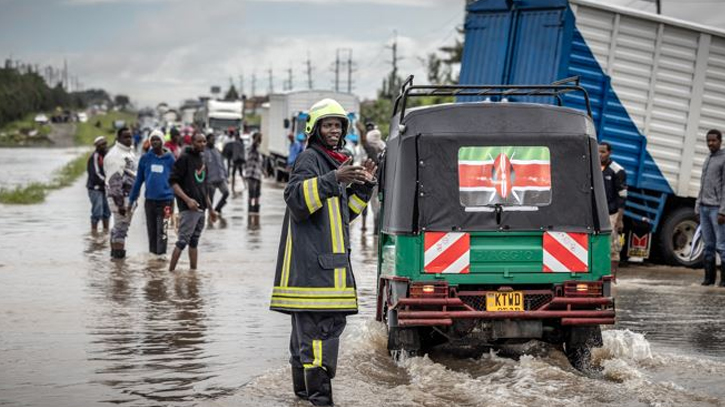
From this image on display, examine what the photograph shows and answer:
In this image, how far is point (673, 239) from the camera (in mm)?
18531

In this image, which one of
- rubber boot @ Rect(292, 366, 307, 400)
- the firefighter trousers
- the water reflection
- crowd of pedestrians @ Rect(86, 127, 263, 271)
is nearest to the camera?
the firefighter trousers

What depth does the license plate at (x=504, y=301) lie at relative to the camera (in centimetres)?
923

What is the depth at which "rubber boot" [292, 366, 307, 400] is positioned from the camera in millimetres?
8023

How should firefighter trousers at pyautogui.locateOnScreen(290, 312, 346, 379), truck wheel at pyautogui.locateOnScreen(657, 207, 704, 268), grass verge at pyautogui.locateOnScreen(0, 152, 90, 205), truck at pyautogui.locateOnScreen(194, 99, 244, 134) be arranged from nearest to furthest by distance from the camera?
firefighter trousers at pyautogui.locateOnScreen(290, 312, 346, 379), truck wheel at pyautogui.locateOnScreen(657, 207, 704, 268), grass verge at pyautogui.locateOnScreen(0, 152, 90, 205), truck at pyautogui.locateOnScreen(194, 99, 244, 134)

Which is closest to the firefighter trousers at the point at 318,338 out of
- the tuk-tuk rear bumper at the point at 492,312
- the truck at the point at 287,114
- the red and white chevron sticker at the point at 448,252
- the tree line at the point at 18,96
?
the tuk-tuk rear bumper at the point at 492,312

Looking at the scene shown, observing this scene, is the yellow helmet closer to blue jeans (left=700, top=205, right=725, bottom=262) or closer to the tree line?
blue jeans (left=700, top=205, right=725, bottom=262)

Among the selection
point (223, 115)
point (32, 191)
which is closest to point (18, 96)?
point (223, 115)

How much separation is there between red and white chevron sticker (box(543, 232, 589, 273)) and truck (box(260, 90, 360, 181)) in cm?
3001

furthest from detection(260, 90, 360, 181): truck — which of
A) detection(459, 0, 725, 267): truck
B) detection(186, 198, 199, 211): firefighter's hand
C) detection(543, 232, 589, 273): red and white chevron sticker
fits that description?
detection(543, 232, 589, 273): red and white chevron sticker

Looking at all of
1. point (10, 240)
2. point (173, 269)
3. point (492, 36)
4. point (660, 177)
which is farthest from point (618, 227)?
point (10, 240)

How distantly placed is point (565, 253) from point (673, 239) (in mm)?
9728

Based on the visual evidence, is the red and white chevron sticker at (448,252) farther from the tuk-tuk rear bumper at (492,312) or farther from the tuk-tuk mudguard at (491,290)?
the tuk-tuk rear bumper at (492,312)

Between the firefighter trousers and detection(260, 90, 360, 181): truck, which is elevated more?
detection(260, 90, 360, 181): truck

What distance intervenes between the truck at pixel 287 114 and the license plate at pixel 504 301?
30138mm
